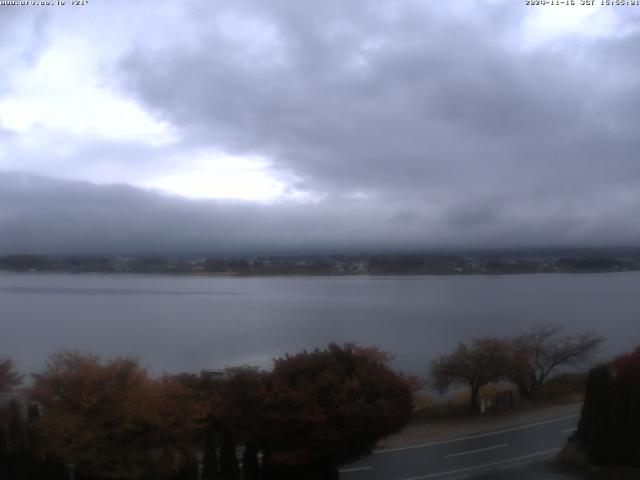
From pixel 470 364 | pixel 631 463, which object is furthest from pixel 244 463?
pixel 470 364

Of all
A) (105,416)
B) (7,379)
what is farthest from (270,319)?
(105,416)

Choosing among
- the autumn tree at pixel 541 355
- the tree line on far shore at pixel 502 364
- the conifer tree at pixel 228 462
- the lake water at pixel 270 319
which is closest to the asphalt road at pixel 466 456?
the conifer tree at pixel 228 462

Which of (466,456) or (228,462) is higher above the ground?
(228,462)

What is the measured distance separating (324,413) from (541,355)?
56.5 feet

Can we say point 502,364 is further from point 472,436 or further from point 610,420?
point 610,420

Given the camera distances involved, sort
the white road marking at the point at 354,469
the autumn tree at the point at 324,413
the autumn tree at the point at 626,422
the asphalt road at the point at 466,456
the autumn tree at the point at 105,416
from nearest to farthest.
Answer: the autumn tree at the point at 105,416, the autumn tree at the point at 324,413, the autumn tree at the point at 626,422, the asphalt road at the point at 466,456, the white road marking at the point at 354,469

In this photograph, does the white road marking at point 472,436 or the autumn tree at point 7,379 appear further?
the white road marking at point 472,436

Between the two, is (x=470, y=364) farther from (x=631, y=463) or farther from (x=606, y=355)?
(x=606, y=355)

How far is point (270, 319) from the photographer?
44.5 m

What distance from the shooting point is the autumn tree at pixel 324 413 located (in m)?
12.7

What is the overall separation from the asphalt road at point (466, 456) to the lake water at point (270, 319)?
1120 centimetres

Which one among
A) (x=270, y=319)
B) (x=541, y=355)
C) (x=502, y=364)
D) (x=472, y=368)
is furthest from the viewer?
(x=270, y=319)

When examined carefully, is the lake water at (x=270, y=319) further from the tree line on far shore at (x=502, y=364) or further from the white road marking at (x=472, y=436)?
the white road marking at (x=472, y=436)

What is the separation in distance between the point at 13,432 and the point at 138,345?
2088cm
